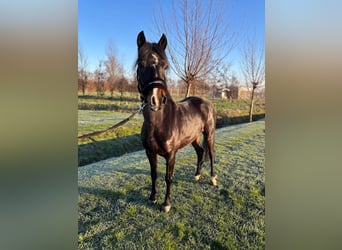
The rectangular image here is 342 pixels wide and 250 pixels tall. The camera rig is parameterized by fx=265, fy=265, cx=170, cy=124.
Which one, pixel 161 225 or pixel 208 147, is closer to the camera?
pixel 161 225

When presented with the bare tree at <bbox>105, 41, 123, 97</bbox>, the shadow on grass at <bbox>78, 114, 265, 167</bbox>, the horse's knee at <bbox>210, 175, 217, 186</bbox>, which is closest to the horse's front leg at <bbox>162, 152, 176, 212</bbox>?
the shadow on grass at <bbox>78, 114, 265, 167</bbox>

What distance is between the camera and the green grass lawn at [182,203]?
1.78 meters

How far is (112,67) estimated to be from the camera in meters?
1.81

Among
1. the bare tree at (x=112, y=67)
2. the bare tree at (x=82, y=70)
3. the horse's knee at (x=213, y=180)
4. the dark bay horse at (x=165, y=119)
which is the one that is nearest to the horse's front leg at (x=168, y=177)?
the dark bay horse at (x=165, y=119)

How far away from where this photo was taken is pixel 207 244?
1777mm

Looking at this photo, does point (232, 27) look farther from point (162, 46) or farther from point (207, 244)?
point (207, 244)

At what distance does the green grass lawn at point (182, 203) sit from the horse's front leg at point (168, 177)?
0.04 m

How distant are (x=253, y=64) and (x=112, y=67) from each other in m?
0.98

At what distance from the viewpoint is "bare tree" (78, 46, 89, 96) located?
1.74m

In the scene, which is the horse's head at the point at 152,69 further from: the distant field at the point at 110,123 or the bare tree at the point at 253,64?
the bare tree at the point at 253,64

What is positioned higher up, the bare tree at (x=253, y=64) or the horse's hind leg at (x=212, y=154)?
the bare tree at (x=253, y=64)
